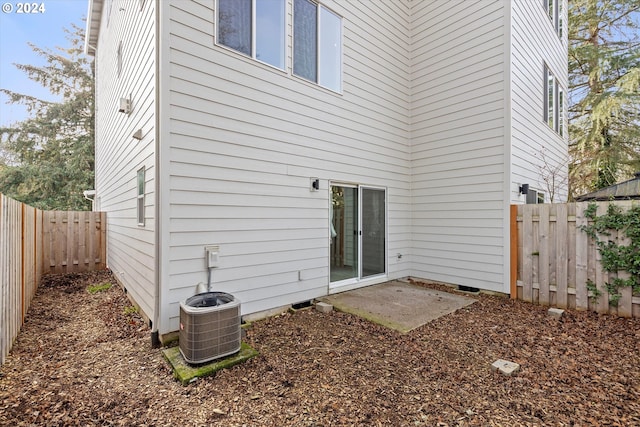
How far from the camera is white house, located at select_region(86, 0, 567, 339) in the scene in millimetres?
3727

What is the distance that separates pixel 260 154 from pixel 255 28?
1866 millimetres

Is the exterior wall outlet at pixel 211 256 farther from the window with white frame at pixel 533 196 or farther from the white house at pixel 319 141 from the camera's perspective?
the window with white frame at pixel 533 196

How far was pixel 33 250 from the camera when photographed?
5.61m

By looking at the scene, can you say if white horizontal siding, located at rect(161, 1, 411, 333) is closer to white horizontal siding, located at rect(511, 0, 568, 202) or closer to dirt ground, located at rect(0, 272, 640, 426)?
dirt ground, located at rect(0, 272, 640, 426)

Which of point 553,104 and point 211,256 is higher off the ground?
point 553,104

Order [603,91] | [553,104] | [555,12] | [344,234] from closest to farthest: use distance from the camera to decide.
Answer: [344,234] → [553,104] → [555,12] → [603,91]

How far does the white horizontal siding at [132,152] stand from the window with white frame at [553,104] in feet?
28.2

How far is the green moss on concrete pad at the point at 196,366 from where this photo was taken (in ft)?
9.30

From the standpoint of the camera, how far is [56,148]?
1505cm

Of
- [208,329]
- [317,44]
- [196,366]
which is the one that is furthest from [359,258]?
[317,44]

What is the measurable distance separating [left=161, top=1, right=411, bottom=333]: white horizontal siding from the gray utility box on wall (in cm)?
57

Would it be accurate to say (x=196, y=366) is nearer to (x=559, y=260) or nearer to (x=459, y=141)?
(x=559, y=260)

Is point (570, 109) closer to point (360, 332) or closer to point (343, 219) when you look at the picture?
point (343, 219)

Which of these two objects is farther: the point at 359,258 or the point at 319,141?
the point at 359,258
